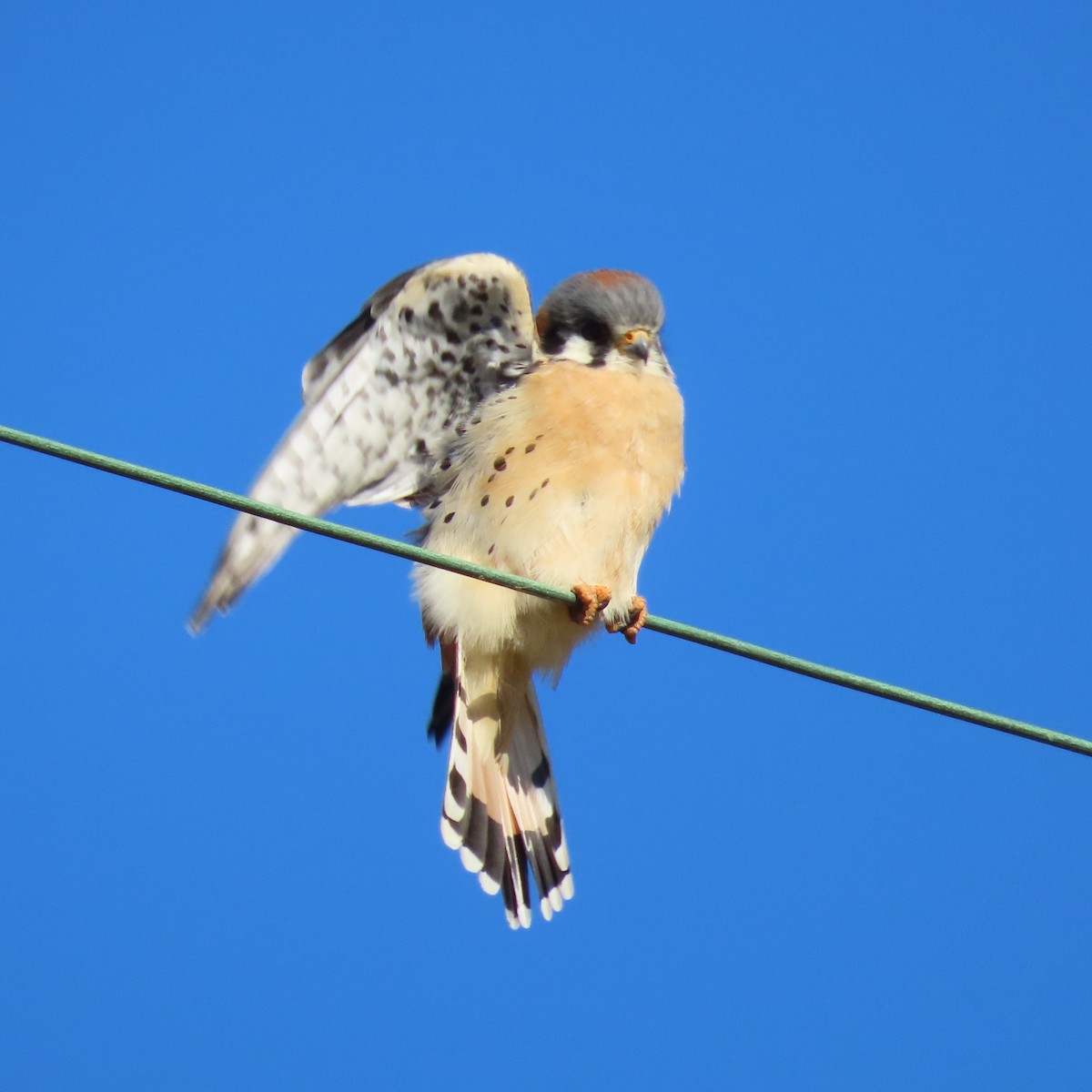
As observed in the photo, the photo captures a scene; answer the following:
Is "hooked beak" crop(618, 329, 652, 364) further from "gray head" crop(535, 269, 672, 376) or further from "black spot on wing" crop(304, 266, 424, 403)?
"black spot on wing" crop(304, 266, 424, 403)

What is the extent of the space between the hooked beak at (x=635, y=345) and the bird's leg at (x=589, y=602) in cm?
69

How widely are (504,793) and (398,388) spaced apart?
1.13 m

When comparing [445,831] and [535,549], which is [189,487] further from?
[445,831]

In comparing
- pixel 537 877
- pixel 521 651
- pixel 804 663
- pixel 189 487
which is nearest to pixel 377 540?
pixel 189 487

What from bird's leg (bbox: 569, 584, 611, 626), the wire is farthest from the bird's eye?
the wire

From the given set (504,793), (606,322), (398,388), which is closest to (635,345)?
(606,322)

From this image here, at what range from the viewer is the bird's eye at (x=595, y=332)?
13.9 ft

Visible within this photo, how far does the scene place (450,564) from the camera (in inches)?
108

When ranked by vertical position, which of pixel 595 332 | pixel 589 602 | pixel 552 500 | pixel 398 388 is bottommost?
pixel 589 602

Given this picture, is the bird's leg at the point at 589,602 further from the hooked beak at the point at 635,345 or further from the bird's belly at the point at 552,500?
the hooked beak at the point at 635,345

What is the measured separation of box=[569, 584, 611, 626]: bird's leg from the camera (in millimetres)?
3842

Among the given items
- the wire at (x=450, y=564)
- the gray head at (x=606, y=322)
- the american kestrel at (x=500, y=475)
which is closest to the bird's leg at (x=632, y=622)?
the american kestrel at (x=500, y=475)

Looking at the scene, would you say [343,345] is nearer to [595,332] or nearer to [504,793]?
[595,332]

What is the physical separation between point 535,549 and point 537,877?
93 cm
